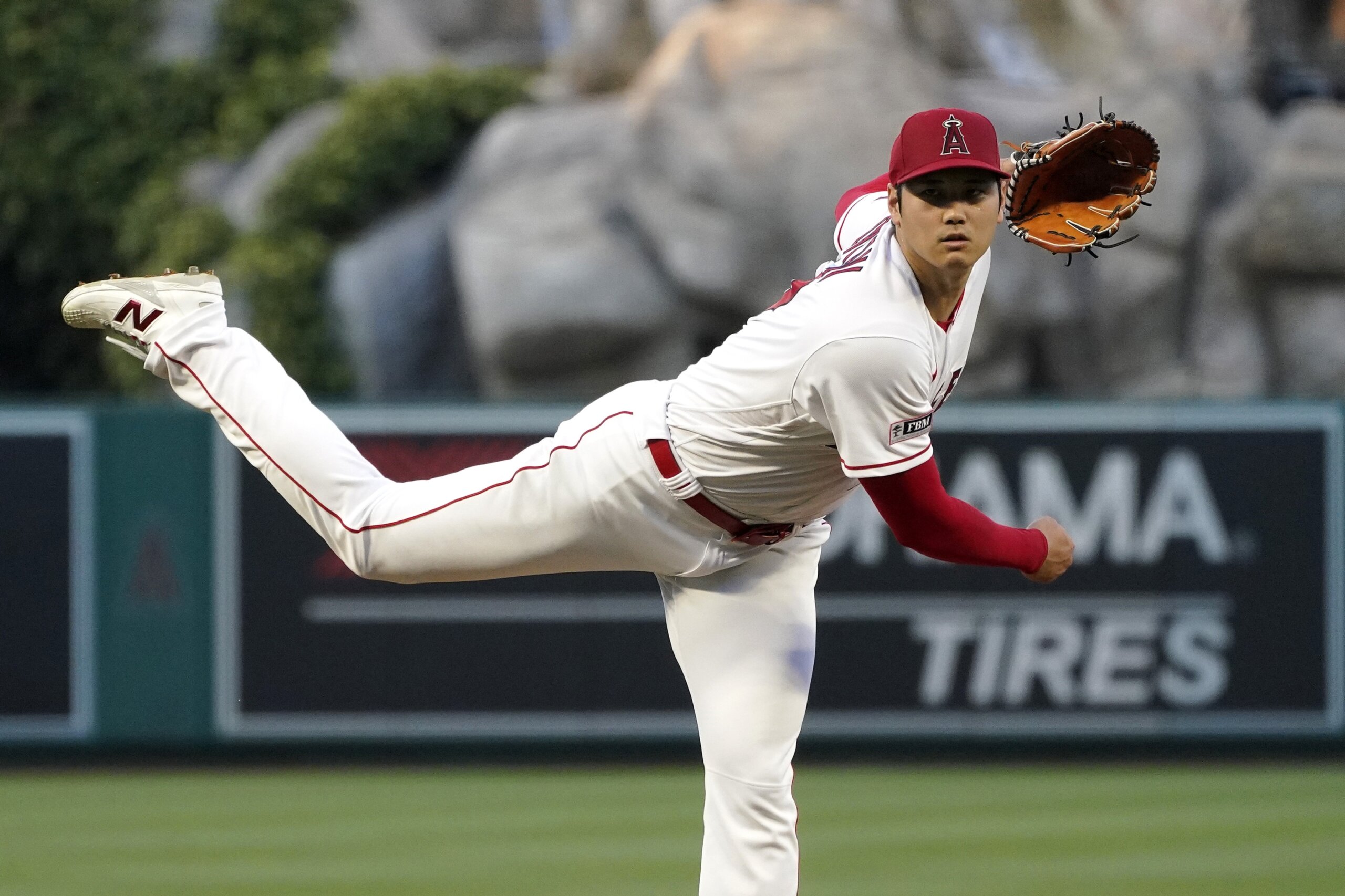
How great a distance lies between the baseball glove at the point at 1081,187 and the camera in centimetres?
367

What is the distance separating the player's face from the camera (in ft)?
11.2

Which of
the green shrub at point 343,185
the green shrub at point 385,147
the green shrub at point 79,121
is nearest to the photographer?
the green shrub at point 343,185

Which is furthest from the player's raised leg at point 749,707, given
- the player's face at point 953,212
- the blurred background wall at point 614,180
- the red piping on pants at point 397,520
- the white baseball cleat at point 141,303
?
the blurred background wall at point 614,180

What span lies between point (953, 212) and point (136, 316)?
1942 mm

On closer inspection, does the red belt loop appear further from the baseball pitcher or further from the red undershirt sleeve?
the red undershirt sleeve

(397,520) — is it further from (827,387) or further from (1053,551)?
(1053,551)

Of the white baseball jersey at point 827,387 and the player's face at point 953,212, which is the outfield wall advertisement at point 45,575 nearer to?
the white baseball jersey at point 827,387

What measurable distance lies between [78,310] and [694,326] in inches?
355

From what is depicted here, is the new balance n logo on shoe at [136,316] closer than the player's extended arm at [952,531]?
No

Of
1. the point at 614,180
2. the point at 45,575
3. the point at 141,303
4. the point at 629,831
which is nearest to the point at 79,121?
the point at 614,180

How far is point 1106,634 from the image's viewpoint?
309 inches

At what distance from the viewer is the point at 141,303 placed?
13.8ft

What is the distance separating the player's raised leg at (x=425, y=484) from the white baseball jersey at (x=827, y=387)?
0.15 meters

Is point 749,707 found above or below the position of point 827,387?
below
